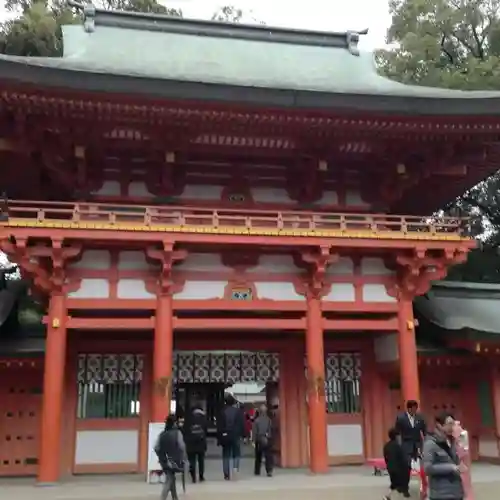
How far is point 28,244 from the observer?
38.2 feet

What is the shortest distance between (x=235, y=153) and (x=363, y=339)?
5.49 metres

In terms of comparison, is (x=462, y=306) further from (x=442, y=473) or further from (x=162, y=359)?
(x=442, y=473)

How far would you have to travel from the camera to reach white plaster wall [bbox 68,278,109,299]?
40.5ft

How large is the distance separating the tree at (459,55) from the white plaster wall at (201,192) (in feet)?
51.3

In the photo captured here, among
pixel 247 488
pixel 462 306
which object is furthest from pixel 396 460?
pixel 462 306

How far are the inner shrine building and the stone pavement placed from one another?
24.9 inches

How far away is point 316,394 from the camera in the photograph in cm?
1225

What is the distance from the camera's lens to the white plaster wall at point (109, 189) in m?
13.5

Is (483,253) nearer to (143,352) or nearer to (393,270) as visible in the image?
(393,270)

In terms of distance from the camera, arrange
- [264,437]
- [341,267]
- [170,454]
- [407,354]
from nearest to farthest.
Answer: [170,454], [264,437], [407,354], [341,267]

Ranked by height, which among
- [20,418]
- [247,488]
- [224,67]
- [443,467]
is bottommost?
[247,488]

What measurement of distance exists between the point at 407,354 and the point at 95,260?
22.6 ft

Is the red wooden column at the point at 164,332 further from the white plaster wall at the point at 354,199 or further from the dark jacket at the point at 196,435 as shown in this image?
the white plaster wall at the point at 354,199

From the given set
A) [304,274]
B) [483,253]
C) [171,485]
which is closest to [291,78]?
[304,274]
